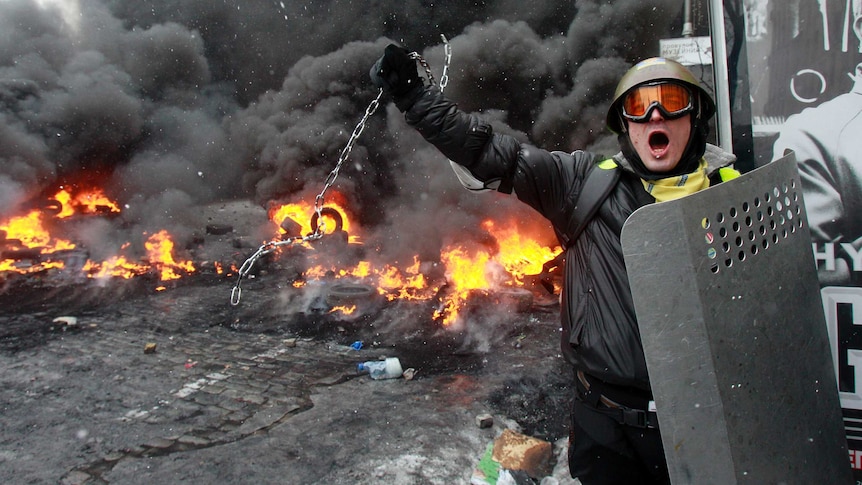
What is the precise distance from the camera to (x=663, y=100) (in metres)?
1.83

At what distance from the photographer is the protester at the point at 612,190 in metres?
1.80

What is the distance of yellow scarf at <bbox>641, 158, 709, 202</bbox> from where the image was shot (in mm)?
1808

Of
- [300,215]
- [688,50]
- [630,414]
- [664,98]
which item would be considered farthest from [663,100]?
[300,215]

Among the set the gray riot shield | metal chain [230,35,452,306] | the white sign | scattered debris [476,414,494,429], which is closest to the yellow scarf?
the gray riot shield

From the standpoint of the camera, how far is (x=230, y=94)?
17.0 meters

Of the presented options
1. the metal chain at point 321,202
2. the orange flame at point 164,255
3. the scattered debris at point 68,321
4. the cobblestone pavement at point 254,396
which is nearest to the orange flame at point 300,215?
the orange flame at point 164,255

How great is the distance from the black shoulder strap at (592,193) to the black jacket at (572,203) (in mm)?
28

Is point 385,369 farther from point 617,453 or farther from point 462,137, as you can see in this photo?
point 462,137

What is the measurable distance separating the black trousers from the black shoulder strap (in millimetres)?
713

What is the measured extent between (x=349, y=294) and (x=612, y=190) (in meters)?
6.29

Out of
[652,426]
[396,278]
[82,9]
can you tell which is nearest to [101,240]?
[396,278]

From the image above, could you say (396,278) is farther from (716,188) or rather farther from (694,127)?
(716,188)

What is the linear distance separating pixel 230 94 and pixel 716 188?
716 inches

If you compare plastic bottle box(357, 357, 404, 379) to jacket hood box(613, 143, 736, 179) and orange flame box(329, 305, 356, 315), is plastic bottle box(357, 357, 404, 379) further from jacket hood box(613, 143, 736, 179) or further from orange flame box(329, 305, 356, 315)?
jacket hood box(613, 143, 736, 179)
